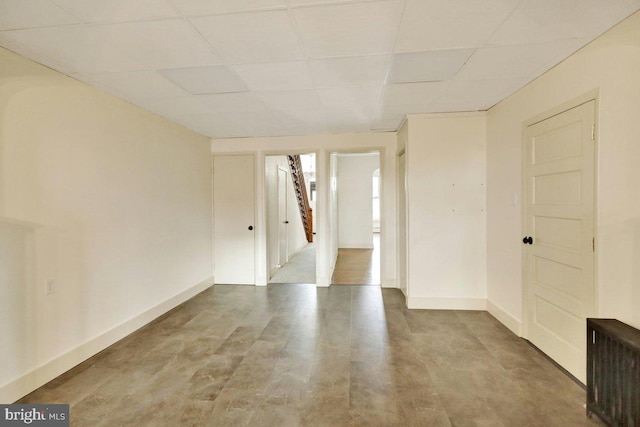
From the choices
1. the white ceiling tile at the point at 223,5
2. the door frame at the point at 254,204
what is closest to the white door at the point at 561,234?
the white ceiling tile at the point at 223,5

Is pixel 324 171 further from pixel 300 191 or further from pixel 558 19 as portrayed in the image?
pixel 300 191

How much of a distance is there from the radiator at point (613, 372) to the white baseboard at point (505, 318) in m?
A: 1.09

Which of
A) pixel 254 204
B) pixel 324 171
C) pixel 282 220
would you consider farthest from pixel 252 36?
pixel 282 220

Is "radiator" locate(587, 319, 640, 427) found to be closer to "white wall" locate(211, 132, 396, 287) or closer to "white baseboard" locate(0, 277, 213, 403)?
"white wall" locate(211, 132, 396, 287)

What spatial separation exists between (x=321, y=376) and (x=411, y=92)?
2682 millimetres

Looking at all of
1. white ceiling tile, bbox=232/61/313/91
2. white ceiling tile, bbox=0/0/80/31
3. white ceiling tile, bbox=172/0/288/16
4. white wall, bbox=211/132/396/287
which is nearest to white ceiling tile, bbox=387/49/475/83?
white ceiling tile, bbox=232/61/313/91

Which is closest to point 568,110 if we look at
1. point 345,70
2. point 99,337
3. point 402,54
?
point 402,54

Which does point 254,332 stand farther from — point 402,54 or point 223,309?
point 402,54

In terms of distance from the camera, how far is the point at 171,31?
5.90 ft

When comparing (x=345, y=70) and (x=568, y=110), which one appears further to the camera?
(x=345, y=70)

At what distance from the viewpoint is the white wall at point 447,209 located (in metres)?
3.48

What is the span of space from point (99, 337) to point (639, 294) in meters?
4.04

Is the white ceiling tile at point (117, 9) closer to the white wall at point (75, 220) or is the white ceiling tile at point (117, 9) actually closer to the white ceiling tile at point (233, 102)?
the white wall at point (75, 220)

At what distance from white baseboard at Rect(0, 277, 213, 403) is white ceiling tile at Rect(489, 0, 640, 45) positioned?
13.0ft
